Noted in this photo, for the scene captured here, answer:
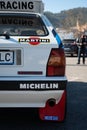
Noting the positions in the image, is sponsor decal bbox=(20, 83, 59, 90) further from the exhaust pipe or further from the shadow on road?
the shadow on road

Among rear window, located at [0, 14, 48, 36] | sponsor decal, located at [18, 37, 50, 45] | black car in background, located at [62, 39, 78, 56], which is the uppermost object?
rear window, located at [0, 14, 48, 36]

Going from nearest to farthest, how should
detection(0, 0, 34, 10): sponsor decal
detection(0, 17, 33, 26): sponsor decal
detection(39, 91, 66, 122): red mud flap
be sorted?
detection(39, 91, 66, 122): red mud flap → detection(0, 17, 33, 26): sponsor decal → detection(0, 0, 34, 10): sponsor decal

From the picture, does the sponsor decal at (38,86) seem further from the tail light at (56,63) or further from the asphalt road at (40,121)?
the asphalt road at (40,121)

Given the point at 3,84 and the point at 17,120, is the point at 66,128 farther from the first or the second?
the point at 3,84

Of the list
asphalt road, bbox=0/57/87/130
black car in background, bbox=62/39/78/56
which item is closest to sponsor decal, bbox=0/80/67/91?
asphalt road, bbox=0/57/87/130

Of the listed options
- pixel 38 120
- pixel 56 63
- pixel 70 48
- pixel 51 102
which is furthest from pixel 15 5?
pixel 70 48

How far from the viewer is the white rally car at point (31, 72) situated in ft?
16.2

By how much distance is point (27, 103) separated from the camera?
196 inches

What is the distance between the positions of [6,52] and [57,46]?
67 cm

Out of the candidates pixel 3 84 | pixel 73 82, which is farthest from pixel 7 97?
pixel 73 82

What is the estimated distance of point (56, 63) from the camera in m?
5.09

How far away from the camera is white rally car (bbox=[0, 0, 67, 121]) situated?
194 inches

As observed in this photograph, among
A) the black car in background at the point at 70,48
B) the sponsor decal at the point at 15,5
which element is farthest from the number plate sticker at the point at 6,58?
the black car in background at the point at 70,48

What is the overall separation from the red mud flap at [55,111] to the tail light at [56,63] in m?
0.35
